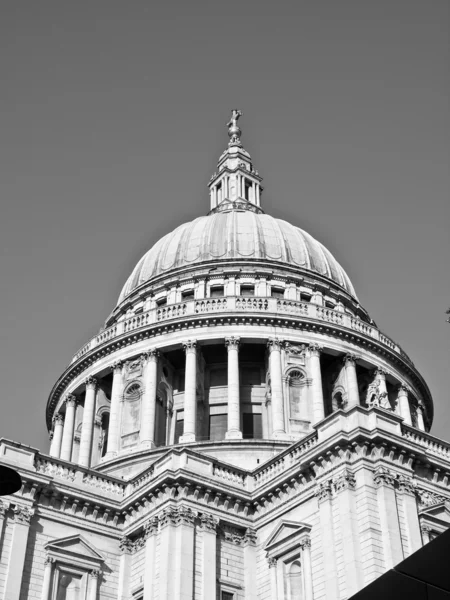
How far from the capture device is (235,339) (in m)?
49.4

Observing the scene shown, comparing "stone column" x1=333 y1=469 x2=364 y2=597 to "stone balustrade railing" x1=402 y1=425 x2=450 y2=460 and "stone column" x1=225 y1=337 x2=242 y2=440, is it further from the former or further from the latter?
"stone column" x1=225 y1=337 x2=242 y2=440

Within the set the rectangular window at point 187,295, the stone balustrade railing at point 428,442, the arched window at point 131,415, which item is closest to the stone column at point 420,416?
the rectangular window at point 187,295

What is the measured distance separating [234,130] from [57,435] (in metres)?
34.7

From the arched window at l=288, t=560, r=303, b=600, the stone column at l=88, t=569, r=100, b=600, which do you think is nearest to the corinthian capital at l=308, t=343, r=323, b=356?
the arched window at l=288, t=560, r=303, b=600

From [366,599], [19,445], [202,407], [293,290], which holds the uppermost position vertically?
[293,290]

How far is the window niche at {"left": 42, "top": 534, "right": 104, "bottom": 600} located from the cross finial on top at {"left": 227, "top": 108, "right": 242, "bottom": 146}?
47.0 m

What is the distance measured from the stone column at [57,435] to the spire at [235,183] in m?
21.6

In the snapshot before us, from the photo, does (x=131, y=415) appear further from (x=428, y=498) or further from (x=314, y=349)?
(x=428, y=498)

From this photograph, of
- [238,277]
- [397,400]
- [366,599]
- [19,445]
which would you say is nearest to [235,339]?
[238,277]

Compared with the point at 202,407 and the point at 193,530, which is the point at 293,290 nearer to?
the point at 202,407

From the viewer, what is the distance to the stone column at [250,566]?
108ft

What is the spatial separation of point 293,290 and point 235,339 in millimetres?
8868

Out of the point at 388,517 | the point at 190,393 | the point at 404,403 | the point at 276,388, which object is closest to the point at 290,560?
the point at 388,517

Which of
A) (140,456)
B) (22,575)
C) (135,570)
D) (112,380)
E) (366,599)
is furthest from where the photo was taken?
(112,380)
